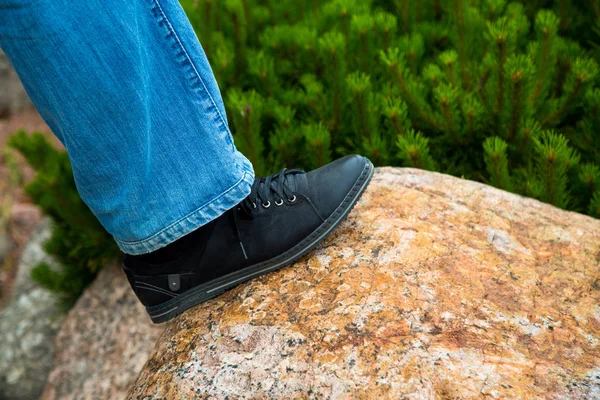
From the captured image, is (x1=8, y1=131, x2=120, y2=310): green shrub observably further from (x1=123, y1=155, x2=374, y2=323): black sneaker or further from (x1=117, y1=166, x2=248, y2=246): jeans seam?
(x1=117, y1=166, x2=248, y2=246): jeans seam

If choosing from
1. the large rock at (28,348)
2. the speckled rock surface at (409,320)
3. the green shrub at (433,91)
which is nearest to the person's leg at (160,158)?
the speckled rock surface at (409,320)

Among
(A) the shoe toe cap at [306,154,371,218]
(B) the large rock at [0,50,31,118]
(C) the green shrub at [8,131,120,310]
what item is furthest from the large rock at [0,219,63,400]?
(B) the large rock at [0,50,31,118]

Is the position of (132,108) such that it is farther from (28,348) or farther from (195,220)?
(28,348)

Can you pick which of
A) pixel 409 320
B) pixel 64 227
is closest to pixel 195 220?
pixel 409 320

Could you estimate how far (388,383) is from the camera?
134cm

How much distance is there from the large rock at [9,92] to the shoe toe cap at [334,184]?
529 cm

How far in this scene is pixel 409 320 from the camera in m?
1.47

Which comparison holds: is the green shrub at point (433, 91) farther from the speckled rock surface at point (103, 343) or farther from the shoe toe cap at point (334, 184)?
the speckled rock surface at point (103, 343)

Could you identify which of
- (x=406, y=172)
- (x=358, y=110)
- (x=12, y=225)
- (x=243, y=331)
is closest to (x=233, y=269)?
(x=243, y=331)

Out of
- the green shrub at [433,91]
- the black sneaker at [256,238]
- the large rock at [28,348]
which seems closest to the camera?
the black sneaker at [256,238]

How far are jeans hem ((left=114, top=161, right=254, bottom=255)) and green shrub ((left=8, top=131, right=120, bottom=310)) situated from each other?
4.18 feet

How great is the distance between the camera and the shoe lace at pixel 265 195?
1640 mm

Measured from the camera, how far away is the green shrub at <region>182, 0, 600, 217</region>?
85.5 inches

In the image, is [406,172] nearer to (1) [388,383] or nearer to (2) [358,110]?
(2) [358,110]
